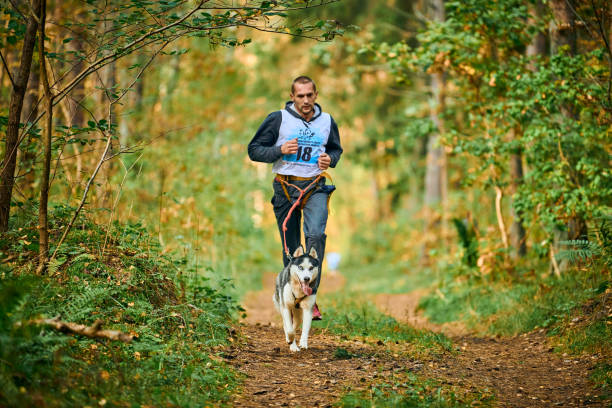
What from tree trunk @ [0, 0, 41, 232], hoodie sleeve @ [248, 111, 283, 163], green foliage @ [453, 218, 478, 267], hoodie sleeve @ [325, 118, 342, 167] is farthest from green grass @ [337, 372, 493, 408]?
green foliage @ [453, 218, 478, 267]

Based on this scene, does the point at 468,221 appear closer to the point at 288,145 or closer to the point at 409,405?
the point at 288,145

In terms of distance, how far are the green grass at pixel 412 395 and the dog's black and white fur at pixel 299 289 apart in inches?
46.7

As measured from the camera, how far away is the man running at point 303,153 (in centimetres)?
630

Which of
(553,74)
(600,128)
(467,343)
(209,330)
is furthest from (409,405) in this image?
(553,74)

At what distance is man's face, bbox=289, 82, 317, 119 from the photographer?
6.30m

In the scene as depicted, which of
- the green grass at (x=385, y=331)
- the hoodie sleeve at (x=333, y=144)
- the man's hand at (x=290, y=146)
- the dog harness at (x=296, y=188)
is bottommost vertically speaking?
the green grass at (x=385, y=331)

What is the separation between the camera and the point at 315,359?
18.8 ft

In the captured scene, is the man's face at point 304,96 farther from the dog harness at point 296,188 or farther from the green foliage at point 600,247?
the green foliage at point 600,247

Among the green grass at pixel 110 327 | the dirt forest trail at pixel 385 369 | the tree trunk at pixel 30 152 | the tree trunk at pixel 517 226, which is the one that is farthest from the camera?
the tree trunk at pixel 517 226

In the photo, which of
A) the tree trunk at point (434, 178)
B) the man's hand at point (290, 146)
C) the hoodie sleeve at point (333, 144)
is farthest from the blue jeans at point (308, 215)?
the tree trunk at point (434, 178)

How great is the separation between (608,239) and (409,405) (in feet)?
13.9

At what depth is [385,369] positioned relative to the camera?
211 inches

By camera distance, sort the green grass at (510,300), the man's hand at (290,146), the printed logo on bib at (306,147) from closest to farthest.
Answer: the man's hand at (290,146), the printed logo on bib at (306,147), the green grass at (510,300)

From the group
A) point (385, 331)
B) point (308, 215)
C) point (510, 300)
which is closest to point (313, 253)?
point (308, 215)
